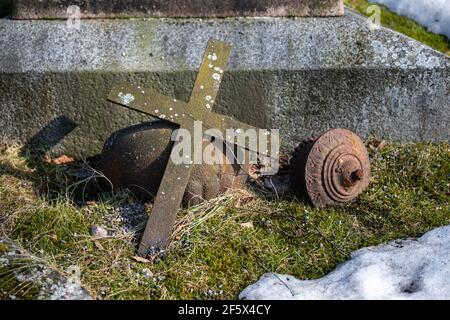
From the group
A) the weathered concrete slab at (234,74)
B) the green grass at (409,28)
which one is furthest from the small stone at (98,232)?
the green grass at (409,28)

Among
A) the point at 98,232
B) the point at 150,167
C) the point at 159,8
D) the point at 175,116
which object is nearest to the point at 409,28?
the point at 159,8

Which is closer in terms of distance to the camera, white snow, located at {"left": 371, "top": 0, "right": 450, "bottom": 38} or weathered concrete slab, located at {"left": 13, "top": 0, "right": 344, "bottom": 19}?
weathered concrete slab, located at {"left": 13, "top": 0, "right": 344, "bottom": 19}

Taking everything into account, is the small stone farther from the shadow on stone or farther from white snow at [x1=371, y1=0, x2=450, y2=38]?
white snow at [x1=371, y1=0, x2=450, y2=38]

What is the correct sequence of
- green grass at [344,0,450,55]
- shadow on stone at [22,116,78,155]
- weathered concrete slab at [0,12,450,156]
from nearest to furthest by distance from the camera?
weathered concrete slab at [0,12,450,156] < shadow on stone at [22,116,78,155] < green grass at [344,0,450,55]

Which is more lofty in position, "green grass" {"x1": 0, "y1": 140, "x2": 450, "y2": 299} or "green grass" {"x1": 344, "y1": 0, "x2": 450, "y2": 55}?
"green grass" {"x1": 344, "y1": 0, "x2": 450, "y2": 55}

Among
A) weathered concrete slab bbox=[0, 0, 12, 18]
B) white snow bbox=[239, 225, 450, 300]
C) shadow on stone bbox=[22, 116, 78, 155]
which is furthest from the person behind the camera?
weathered concrete slab bbox=[0, 0, 12, 18]

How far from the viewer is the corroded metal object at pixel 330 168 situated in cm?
431

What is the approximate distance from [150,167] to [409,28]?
11.0 feet

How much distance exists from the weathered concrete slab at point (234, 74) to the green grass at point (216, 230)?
37cm

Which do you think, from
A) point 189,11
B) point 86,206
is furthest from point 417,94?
point 86,206

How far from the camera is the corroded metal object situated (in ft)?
14.1

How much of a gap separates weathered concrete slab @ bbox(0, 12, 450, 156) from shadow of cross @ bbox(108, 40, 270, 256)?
56 cm

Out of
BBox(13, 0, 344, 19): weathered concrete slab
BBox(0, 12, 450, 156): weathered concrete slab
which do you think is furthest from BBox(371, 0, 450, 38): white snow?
BBox(13, 0, 344, 19): weathered concrete slab

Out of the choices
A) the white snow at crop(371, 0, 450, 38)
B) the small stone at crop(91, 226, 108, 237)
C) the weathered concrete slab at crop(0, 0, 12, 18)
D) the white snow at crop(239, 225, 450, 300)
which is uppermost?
the white snow at crop(371, 0, 450, 38)
